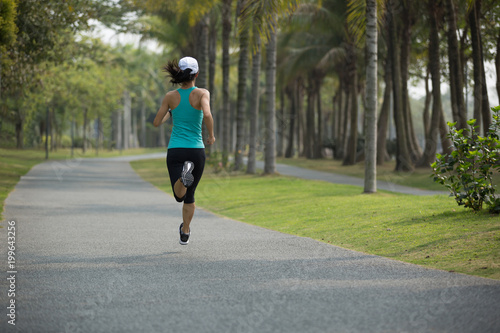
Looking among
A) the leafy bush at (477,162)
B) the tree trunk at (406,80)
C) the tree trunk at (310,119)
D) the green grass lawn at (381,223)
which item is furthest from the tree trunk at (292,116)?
the leafy bush at (477,162)

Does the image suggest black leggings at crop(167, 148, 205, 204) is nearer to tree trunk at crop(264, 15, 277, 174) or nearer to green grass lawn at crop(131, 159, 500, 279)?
green grass lawn at crop(131, 159, 500, 279)

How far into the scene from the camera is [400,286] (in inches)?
209

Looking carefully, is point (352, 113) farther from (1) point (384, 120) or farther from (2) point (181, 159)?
(2) point (181, 159)

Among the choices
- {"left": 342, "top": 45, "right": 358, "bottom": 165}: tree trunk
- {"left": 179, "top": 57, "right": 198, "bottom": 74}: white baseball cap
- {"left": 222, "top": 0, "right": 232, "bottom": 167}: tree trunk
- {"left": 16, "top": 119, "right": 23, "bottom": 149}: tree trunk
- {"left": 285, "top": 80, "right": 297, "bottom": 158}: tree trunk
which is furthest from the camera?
{"left": 285, "top": 80, "right": 297, "bottom": 158}: tree trunk

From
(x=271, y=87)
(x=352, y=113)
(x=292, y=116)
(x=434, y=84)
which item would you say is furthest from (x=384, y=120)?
(x=292, y=116)

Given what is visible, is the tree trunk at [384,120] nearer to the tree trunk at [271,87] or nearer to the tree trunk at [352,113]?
the tree trunk at [352,113]

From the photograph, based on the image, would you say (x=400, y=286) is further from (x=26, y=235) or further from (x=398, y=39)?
(x=398, y=39)

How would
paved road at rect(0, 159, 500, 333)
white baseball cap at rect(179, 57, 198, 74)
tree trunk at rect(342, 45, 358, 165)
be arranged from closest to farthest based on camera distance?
paved road at rect(0, 159, 500, 333)
white baseball cap at rect(179, 57, 198, 74)
tree trunk at rect(342, 45, 358, 165)

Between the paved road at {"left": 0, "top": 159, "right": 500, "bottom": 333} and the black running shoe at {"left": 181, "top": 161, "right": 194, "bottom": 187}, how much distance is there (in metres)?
0.83

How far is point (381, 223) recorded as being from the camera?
32.3ft

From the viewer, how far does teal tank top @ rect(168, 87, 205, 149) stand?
Result: 7.26 meters

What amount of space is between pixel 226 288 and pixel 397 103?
24947 millimetres

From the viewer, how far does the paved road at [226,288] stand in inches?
167

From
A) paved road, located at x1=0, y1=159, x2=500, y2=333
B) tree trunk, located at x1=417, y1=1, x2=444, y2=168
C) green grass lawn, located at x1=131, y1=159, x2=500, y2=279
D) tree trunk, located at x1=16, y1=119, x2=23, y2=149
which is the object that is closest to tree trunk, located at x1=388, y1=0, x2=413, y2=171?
tree trunk, located at x1=417, y1=1, x2=444, y2=168
